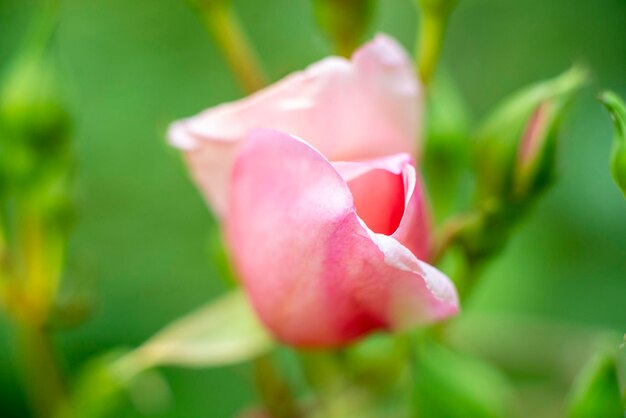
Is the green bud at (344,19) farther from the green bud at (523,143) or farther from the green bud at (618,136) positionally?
the green bud at (618,136)

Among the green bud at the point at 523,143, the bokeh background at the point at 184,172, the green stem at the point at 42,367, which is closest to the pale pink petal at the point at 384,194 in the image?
the green bud at the point at 523,143

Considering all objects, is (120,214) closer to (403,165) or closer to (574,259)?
(574,259)

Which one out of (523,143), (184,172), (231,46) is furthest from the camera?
(184,172)

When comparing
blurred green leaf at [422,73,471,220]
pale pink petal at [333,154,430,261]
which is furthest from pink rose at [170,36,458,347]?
blurred green leaf at [422,73,471,220]

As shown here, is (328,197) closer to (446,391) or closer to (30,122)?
(446,391)

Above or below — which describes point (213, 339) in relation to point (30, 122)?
below

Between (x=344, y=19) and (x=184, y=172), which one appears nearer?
(x=344, y=19)

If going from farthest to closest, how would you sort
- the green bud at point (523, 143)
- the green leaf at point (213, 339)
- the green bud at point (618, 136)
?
the green leaf at point (213, 339) → the green bud at point (523, 143) → the green bud at point (618, 136)

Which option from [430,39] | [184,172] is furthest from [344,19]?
[184,172]

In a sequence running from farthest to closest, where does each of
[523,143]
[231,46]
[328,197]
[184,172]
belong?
[184,172]
[231,46]
[523,143]
[328,197]
